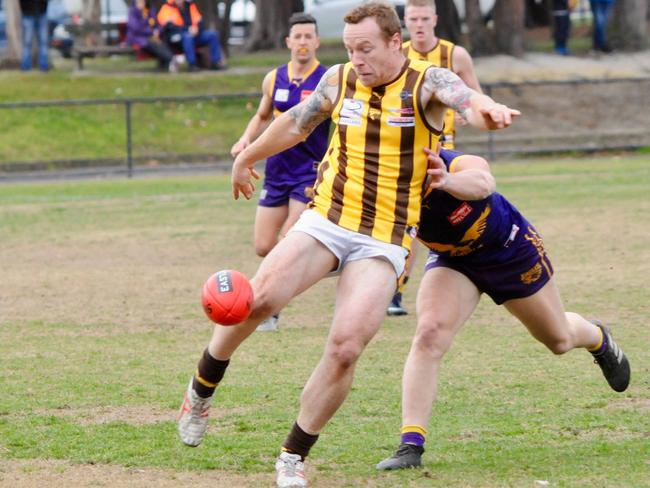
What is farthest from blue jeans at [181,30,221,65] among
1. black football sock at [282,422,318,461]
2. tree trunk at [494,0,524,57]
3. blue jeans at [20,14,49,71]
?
black football sock at [282,422,318,461]

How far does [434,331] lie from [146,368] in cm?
280

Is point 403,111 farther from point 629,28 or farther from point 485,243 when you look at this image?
point 629,28

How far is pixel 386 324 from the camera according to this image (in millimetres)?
9750

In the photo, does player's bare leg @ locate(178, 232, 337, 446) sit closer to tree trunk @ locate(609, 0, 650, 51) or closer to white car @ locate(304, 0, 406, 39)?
tree trunk @ locate(609, 0, 650, 51)

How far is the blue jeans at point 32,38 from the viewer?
28.1 metres

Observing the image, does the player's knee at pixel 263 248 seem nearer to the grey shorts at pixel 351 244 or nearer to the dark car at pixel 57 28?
the grey shorts at pixel 351 244

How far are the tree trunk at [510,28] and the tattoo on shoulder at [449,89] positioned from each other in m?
25.5

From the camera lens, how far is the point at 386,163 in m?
5.69

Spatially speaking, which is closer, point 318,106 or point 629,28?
point 318,106

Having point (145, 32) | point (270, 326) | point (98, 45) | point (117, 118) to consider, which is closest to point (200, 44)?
point (145, 32)

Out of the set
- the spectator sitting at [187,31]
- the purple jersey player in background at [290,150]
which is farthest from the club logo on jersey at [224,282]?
the spectator sitting at [187,31]

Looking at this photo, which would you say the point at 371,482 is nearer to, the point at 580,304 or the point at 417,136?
the point at 417,136

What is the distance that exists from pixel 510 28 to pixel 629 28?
3.48 metres

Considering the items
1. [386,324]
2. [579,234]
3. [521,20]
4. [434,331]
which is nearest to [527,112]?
[521,20]
